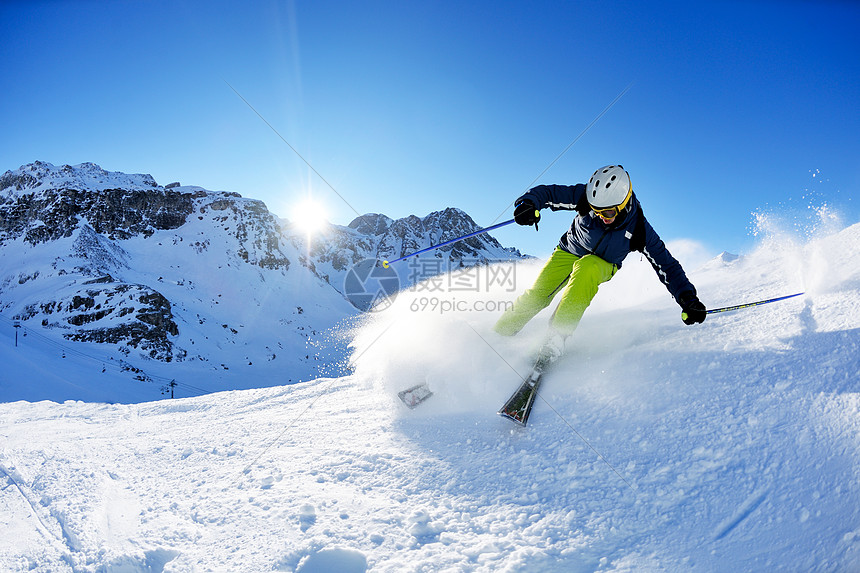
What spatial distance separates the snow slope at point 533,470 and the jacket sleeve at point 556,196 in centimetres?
162

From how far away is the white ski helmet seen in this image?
4121 mm

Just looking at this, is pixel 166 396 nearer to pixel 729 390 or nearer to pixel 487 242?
pixel 729 390

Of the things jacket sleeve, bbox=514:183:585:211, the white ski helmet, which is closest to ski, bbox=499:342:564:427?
the white ski helmet

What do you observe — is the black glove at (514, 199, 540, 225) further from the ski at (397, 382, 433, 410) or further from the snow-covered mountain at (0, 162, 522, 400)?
the snow-covered mountain at (0, 162, 522, 400)

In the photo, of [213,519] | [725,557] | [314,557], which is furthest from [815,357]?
[213,519]

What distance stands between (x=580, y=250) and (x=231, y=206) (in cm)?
10713

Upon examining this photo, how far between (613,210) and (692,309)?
131cm

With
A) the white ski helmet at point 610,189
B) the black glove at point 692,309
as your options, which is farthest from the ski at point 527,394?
the white ski helmet at point 610,189

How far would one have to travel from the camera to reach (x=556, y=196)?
4945 millimetres

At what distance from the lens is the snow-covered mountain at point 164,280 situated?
2050 inches

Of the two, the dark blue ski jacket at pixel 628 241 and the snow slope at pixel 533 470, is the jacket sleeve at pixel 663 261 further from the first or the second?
the snow slope at pixel 533 470

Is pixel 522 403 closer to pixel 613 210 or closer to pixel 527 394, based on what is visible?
pixel 527 394

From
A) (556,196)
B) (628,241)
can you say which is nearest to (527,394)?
(628,241)

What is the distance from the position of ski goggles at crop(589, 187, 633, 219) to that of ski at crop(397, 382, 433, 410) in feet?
9.10
